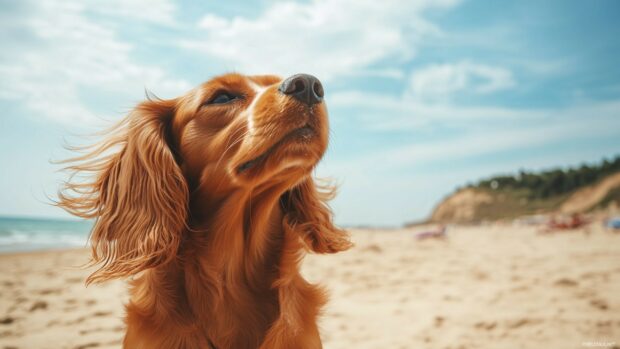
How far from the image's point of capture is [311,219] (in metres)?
2.34

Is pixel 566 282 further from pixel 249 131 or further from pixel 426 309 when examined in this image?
pixel 249 131

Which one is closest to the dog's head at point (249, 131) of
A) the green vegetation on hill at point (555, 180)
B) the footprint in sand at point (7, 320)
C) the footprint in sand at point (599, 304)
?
the footprint in sand at point (7, 320)

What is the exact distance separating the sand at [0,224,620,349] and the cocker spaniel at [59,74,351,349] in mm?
415

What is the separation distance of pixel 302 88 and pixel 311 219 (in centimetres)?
93

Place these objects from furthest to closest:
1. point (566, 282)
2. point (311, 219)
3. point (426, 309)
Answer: point (566, 282) < point (426, 309) < point (311, 219)

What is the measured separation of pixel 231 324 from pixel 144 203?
76 cm

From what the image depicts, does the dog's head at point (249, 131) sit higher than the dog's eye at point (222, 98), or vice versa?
the dog's eye at point (222, 98)

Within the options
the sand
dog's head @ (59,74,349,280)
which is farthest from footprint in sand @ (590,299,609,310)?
dog's head @ (59,74,349,280)

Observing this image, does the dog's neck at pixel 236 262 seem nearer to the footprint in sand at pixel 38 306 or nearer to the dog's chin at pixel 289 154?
the dog's chin at pixel 289 154

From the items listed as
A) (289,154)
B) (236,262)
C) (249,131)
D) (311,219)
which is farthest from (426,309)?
(249,131)

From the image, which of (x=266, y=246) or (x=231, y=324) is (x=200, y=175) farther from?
(x=231, y=324)

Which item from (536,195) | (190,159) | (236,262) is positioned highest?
(190,159)

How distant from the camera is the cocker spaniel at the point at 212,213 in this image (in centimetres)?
172

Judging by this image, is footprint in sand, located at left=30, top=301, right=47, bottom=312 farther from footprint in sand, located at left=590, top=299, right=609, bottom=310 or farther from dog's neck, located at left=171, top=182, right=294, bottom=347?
footprint in sand, located at left=590, top=299, right=609, bottom=310
